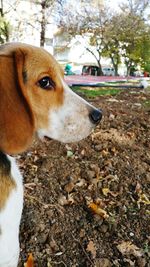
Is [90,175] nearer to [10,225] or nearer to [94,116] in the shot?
[94,116]

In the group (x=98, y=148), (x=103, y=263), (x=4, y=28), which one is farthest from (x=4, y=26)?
(x=103, y=263)

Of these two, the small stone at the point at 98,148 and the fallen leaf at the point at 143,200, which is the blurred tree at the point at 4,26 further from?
the fallen leaf at the point at 143,200

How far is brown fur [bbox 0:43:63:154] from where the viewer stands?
2.00 m

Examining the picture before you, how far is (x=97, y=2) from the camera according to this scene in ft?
85.7

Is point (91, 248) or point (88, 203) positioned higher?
point (88, 203)

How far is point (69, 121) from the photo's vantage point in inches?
100

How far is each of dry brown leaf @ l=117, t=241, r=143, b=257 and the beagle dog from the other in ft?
3.48

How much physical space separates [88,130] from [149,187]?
150cm

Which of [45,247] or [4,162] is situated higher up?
[4,162]

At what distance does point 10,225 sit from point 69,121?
0.81 metres

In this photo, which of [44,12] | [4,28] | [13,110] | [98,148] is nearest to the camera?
[13,110]

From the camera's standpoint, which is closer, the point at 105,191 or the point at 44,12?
the point at 105,191

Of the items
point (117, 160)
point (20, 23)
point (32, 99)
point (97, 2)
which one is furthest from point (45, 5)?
point (32, 99)

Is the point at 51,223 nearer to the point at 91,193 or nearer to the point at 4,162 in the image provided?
the point at 91,193
